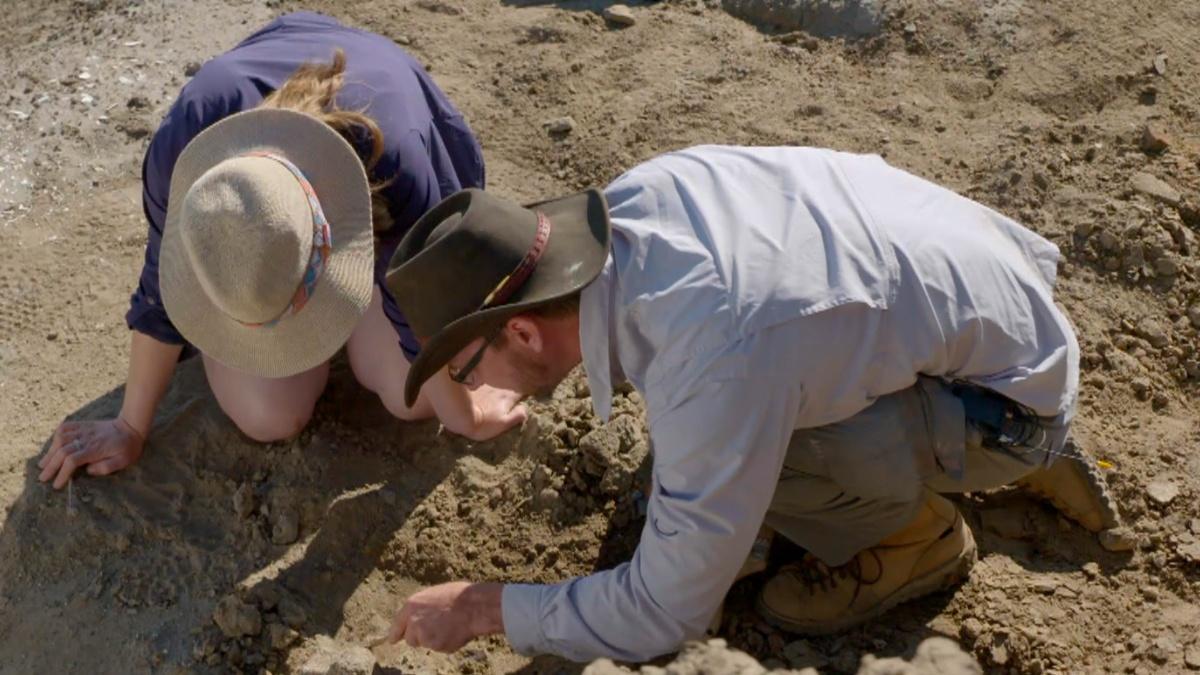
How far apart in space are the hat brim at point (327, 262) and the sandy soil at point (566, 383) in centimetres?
67

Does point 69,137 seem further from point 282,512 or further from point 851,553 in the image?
point 851,553

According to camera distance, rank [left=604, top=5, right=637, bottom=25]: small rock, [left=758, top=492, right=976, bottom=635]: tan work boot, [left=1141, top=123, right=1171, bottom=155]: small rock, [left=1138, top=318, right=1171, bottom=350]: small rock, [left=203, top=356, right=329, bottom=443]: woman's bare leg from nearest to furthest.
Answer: [left=758, top=492, right=976, bottom=635]: tan work boot
[left=203, top=356, right=329, bottom=443]: woman's bare leg
[left=1138, top=318, right=1171, bottom=350]: small rock
[left=1141, top=123, right=1171, bottom=155]: small rock
[left=604, top=5, right=637, bottom=25]: small rock

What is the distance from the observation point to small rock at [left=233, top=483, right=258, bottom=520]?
3045 millimetres

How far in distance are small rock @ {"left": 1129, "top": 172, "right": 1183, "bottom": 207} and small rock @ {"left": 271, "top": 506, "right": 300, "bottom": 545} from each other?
8.23ft

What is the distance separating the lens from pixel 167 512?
3.06 m

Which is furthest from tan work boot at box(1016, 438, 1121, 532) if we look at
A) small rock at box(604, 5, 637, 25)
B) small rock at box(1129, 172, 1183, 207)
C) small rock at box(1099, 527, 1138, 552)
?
small rock at box(604, 5, 637, 25)

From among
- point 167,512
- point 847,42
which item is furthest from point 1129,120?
point 167,512

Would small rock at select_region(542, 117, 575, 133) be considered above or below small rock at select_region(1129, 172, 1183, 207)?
below

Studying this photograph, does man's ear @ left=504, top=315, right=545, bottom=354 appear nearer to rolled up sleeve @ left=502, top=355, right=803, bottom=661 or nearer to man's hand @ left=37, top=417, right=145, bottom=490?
rolled up sleeve @ left=502, top=355, right=803, bottom=661

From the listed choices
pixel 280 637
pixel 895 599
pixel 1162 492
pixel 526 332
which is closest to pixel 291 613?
pixel 280 637

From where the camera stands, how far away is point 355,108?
8.61 feet

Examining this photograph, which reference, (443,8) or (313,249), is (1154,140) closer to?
(443,8)

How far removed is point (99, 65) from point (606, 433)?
2547 mm

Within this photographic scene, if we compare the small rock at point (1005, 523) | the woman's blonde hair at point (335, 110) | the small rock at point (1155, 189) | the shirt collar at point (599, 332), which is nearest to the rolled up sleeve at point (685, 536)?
the shirt collar at point (599, 332)
